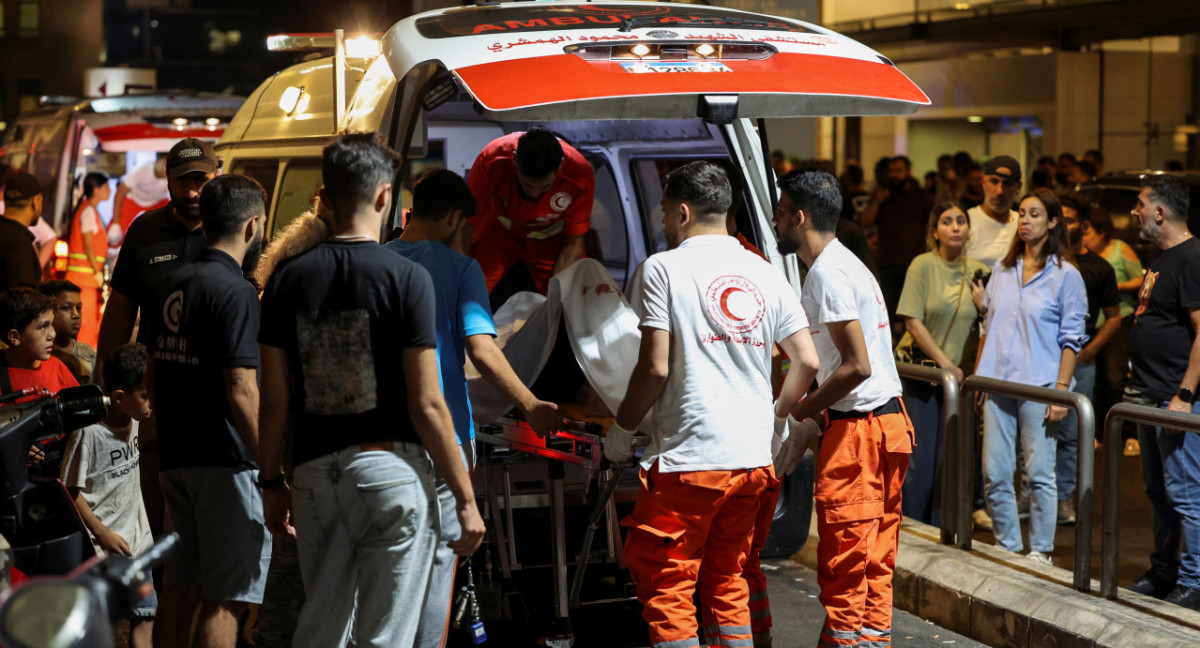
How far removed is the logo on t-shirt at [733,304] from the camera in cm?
445

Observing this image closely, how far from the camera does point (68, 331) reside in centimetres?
611

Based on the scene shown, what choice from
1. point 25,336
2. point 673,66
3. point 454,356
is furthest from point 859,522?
point 25,336

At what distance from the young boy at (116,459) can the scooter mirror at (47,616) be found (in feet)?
9.09

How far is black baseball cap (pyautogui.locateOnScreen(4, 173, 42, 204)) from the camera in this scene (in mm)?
8289

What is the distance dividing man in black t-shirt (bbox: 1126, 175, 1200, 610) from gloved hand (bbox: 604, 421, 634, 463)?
2.69 meters

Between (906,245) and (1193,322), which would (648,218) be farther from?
(906,245)

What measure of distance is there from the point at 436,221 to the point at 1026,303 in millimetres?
3376

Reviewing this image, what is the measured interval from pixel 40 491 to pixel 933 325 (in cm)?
513

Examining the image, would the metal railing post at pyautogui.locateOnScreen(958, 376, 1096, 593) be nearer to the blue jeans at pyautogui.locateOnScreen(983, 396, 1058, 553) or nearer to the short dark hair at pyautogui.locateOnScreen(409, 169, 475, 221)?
the blue jeans at pyautogui.locateOnScreen(983, 396, 1058, 553)

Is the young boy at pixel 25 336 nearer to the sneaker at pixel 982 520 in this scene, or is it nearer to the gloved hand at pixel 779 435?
the gloved hand at pixel 779 435

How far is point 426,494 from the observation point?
3.85 m

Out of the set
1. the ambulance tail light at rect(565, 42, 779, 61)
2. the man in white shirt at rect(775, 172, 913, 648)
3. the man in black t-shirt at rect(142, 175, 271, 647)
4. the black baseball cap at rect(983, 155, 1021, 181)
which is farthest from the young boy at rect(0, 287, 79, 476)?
the black baseball cap at rect(983, 155, 1021, 181)

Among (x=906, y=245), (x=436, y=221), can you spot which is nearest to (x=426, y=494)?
(x=436, y=221)

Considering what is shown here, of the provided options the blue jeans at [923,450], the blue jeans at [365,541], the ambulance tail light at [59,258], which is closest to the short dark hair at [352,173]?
the blue jeans at [365,541]
